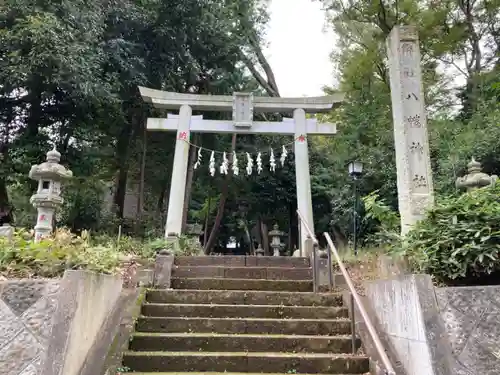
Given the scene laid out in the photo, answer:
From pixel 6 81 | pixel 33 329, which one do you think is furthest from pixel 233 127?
pixel 33 329

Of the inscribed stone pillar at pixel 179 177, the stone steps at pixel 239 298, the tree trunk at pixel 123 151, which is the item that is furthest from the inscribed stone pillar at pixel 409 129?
the tree trunk at pixel 123 151

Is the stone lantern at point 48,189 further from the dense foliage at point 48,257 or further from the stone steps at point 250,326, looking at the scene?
the stone steps at point 250,326

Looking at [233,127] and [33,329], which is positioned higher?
[233,127]

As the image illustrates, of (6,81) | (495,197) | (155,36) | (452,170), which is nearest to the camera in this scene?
(495,197)

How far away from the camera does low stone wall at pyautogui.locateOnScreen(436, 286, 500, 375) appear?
10.3 ft

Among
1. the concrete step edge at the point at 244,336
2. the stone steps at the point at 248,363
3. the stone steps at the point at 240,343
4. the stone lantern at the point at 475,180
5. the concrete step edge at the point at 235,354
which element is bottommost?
the stone steps at the point at 248,363

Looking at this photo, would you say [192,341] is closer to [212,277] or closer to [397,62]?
[212,277]

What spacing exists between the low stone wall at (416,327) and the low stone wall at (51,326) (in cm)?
259

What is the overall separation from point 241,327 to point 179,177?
496 centimetres

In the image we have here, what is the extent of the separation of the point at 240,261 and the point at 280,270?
87 centimetres

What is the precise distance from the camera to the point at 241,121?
30.1ft

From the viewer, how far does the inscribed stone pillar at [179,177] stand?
27.9ft

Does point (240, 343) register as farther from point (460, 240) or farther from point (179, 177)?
point (179, 177)

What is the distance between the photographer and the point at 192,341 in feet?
13.5
